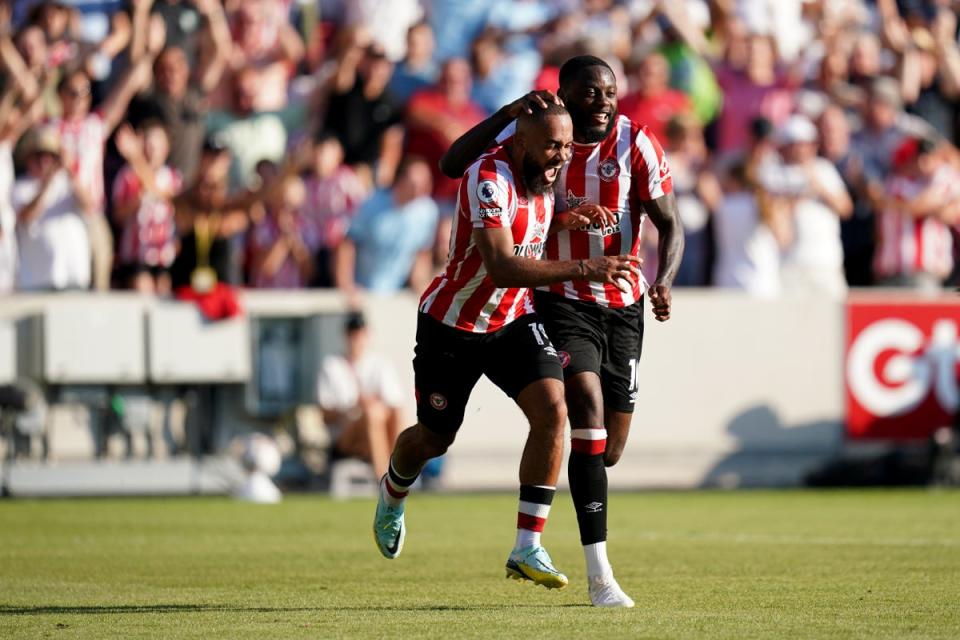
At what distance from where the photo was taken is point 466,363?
809 centimetres

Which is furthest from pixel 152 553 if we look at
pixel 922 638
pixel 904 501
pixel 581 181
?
pixel 904 501

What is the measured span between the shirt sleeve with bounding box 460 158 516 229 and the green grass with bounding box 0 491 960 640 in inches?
62.9

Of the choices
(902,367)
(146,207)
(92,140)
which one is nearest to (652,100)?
(902,367)

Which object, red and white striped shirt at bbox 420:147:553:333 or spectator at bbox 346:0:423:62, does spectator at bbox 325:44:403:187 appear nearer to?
spectator at bbox 346:0:423:62

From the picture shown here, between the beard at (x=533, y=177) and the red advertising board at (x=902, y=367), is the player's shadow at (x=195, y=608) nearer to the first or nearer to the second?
the beard at (x=533, y=177)

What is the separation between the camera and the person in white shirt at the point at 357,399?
627 inches

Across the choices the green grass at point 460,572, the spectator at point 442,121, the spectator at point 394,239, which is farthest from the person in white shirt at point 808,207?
the spectator at point 394,239

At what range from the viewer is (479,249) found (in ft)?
25.2

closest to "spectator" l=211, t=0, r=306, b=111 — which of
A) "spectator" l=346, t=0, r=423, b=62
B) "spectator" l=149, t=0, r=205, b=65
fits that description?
"spectator" l=149, t=0, r=205, b=65

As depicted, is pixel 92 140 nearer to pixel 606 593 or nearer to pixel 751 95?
pixel 751 95

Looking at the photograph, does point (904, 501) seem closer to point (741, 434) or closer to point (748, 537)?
point (741, 434)

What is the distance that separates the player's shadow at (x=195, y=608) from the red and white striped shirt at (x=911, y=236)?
10.9 metres

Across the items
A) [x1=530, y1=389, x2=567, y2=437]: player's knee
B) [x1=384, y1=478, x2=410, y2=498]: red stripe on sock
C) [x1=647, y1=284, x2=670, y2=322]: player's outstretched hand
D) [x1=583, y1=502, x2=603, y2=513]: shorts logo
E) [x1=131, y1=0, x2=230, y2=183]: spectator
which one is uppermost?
[x1=131, y1=0, x2=230, y2=183]: spectator

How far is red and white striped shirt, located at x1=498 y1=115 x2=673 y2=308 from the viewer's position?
834 centimetres
